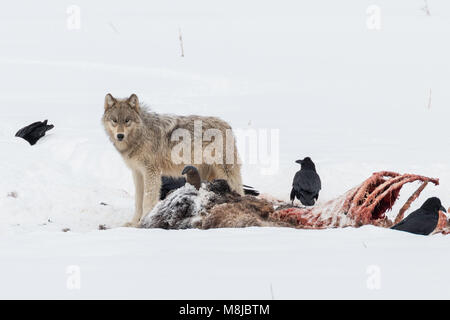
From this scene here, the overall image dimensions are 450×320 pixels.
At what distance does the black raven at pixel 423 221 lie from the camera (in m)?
6.39

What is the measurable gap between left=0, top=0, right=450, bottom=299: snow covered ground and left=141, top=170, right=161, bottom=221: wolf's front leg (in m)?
0.42

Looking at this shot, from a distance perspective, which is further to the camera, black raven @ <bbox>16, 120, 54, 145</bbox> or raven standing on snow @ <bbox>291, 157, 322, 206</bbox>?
black raven @ <bbox>16, 120, 54, 145</bbox>

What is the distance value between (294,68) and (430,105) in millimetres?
3643

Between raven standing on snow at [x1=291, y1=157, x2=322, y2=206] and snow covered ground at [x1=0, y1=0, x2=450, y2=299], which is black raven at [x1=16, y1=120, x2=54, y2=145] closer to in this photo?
snow covered ground at [x1=0, y1=0, x2=450, y2=299]

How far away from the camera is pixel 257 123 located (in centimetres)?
1387

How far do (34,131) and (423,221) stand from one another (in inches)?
279

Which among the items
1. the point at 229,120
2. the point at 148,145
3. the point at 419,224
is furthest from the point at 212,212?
the point at 229,120

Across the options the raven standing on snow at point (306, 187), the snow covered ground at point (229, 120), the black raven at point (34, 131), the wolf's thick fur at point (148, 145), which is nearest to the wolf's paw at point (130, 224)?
the wolf's thick fur at point (148, 145)

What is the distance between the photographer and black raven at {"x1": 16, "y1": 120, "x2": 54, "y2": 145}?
11438 millimetres

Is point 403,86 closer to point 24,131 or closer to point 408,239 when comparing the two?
point 24,131

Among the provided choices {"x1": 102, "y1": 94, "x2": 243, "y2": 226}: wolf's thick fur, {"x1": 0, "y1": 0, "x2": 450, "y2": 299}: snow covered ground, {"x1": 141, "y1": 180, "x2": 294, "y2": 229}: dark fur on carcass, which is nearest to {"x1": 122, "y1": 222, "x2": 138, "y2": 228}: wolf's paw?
{"x1": 102, "y1": 94, "x2": 243, "y2": 226}: wolf's thick fur

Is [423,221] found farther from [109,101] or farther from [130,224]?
[109,101]

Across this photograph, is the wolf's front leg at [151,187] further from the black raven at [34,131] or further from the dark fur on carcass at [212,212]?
the black raven at [34,131]

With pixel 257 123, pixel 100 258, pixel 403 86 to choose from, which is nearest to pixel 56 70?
pixel 257 123
